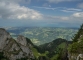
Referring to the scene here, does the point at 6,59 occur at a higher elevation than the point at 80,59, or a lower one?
lower

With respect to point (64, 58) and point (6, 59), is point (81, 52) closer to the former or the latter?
point (64, 58)

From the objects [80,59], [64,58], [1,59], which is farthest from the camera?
[1,59]

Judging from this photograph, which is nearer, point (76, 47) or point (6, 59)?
point (76, 47)

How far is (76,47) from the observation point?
46.3 meters

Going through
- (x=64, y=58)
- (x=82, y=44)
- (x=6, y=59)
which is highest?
(x=82, y=44)

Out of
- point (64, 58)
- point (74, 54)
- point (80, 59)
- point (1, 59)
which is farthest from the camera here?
point (1, 59)

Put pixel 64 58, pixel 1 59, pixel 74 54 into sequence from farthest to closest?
pixel 1 59, pixel 64 58, pixel 74 54

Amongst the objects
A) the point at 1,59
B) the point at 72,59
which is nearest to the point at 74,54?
the point at 72,59

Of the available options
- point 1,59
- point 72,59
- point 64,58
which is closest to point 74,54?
point 72,59

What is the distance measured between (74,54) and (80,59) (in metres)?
3.09

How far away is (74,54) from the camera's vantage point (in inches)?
1789

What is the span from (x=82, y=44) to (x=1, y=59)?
158 metres

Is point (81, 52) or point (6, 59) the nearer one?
point (81, 52)

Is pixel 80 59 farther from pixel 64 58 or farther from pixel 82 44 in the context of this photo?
pixel 64 58
